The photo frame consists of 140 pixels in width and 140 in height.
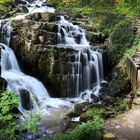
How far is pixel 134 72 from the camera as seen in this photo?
45.1ft

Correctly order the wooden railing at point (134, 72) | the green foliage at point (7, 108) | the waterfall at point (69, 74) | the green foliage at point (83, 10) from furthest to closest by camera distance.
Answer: the green foliage at point (83, 10) → the waterfall at point (69, 74) → the wooden railing at point (134, 72) → the green foliage at point (7, 108)

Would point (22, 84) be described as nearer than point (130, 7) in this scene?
Yes

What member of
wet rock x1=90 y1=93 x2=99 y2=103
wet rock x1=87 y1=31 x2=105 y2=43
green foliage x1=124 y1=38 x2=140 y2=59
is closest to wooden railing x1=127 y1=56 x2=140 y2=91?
green foliage x1=124 y1=38 x2=140 y2=59

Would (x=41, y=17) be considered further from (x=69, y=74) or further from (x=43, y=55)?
(x=69, y=74)

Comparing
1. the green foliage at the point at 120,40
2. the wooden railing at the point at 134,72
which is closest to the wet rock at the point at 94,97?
the wooden railing at the point at 134,72

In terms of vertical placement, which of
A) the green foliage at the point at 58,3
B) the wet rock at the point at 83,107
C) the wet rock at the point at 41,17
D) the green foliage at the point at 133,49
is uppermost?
the green foliage at the point at 58,3

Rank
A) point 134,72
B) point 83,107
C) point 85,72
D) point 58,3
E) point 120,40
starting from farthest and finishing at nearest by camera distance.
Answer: point 58,3 < point 120,40 < point 85,72 < point 134,72 < point 83,107

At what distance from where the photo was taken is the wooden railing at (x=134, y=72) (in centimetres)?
1310

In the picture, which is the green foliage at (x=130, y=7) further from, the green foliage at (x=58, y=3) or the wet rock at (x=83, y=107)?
the wet rock at (x=83, y=107)

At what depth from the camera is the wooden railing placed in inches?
516

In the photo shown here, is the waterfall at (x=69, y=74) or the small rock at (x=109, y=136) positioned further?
the waterfall at (x=69, y=74)

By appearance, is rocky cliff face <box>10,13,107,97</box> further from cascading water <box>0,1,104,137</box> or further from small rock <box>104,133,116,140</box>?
small rock <box>104,133,116,140</box>

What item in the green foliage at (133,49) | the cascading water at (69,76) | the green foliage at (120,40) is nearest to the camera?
the cascading water at (69,76)

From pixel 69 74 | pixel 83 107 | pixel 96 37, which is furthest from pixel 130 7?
pixel 83 107
